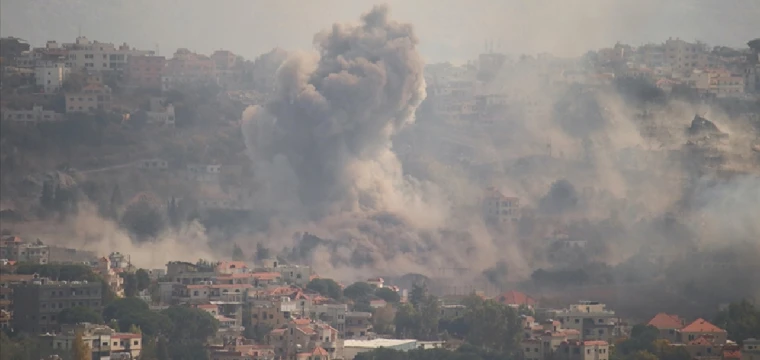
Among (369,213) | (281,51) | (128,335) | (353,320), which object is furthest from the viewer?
(281,51)

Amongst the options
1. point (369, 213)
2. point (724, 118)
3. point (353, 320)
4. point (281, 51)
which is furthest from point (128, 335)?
point (281, 51)

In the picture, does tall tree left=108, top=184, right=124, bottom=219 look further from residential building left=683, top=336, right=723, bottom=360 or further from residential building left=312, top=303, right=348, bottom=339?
residential building left=683, top=336, right=723, bottom=360

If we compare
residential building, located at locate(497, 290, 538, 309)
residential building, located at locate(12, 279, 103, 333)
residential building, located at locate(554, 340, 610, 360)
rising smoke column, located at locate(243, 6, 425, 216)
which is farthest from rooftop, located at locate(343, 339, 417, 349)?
rising smoke column, located at locate(243, 6, 425, 216)

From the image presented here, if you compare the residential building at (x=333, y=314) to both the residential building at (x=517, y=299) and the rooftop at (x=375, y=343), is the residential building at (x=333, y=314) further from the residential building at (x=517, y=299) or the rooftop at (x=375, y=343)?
the residential building at (x=517, y=299)

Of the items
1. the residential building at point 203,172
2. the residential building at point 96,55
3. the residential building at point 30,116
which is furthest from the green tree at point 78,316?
the residential building at point 96,55

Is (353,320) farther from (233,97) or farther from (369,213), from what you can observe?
(233,97)

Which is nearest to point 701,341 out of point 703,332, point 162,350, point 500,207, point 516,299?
point 703,332
